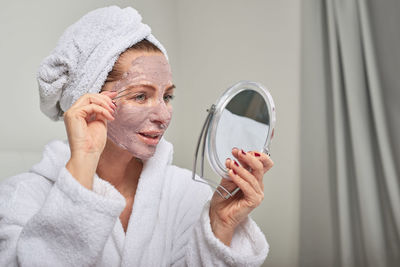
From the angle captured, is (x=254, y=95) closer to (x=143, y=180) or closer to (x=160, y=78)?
(x=160, y=78)

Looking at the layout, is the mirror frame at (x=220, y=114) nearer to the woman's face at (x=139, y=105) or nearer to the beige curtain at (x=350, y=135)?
the woman's face at (x=139, y=105)

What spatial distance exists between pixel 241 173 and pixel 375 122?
820mm

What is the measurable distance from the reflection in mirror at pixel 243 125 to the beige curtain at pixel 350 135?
671 mm

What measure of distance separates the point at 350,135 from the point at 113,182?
1.01 meters

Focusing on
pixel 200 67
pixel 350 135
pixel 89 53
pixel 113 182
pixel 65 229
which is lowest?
pixel 65 229

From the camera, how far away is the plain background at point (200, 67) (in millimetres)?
1230

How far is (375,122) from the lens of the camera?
1390 mm

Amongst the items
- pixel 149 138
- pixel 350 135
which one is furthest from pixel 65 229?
pixel 350 135

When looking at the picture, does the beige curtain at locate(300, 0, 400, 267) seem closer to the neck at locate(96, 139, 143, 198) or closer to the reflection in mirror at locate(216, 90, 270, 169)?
the reflection in mirror at locate(216, 90, 270, 169)

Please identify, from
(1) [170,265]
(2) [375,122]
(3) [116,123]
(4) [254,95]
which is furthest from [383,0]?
(1) [170,265]

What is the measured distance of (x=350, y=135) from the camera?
4.86 ft

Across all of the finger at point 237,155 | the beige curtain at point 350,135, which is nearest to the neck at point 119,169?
the finger at point 237,155

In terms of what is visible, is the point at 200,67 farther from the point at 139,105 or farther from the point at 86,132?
the point at 86,132

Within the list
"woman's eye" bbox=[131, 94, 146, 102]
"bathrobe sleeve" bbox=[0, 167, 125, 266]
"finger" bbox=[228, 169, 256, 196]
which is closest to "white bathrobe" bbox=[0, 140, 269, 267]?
"bathrobe sleeve" bbox=[0, 167, 125, 266]
